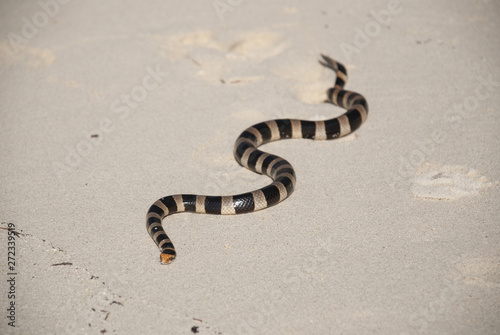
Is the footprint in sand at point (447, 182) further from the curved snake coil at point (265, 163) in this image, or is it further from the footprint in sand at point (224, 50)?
the footprint in sand at point (224, 50)

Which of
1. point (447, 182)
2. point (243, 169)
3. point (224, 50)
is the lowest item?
point (447, 182)

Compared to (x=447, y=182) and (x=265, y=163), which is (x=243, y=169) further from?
(x=447, y=182)

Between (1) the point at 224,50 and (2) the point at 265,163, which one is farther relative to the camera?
(1) the point at 224,50

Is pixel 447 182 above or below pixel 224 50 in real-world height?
below

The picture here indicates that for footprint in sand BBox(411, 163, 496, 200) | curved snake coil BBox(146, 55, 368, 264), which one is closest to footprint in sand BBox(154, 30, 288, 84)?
curved snake coil BBox(146, 55, 368, 264)

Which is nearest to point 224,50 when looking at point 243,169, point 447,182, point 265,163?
point 243,169

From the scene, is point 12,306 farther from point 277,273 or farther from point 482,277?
point 482,277

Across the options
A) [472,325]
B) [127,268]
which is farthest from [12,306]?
[472,325]
